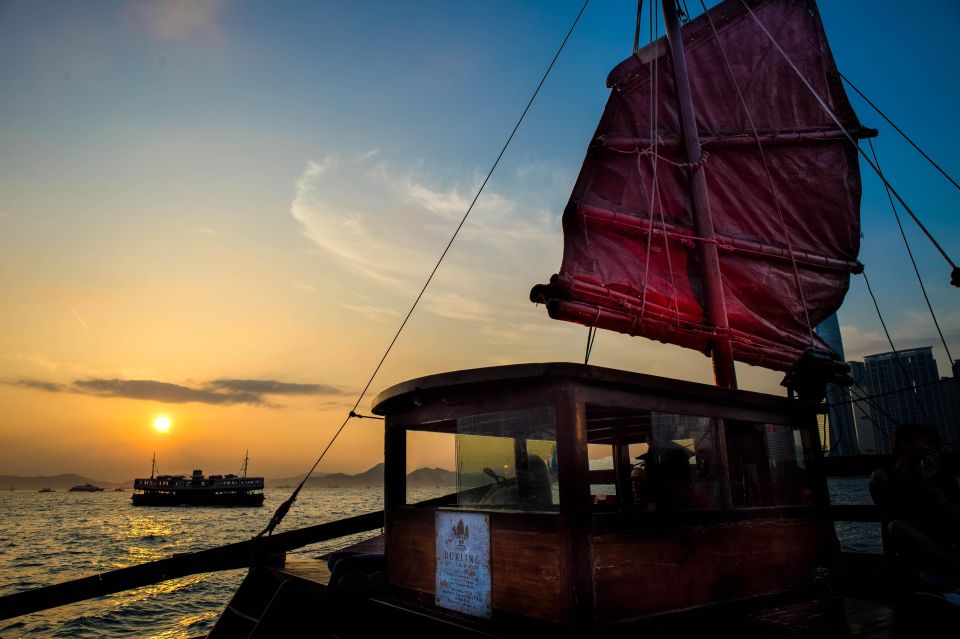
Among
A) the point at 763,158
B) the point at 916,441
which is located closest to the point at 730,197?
the point at 763,158

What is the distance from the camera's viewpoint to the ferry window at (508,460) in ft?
14.2

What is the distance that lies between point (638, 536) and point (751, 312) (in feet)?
27.0

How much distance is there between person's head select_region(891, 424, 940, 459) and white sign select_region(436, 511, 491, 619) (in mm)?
3587

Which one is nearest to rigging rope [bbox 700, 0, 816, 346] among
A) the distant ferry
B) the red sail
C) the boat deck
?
the red sail

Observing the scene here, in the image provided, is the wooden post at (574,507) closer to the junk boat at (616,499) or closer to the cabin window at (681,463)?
the junk boat at (616,499)

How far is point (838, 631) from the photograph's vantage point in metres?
3.52

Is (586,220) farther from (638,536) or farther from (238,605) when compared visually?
(238,605)

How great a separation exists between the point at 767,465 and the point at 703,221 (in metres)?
5.71

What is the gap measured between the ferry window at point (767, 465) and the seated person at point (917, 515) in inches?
37.4

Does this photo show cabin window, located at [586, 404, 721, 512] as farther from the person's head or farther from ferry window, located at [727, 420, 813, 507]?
the person's head

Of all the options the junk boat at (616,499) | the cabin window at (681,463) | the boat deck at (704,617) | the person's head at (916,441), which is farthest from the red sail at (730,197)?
the boat deck at (704,617)

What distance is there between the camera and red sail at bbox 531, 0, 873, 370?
9953mm

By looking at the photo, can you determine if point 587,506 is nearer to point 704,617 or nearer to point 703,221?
point 704,617

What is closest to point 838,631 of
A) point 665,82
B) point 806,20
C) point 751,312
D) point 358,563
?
point 358,563
